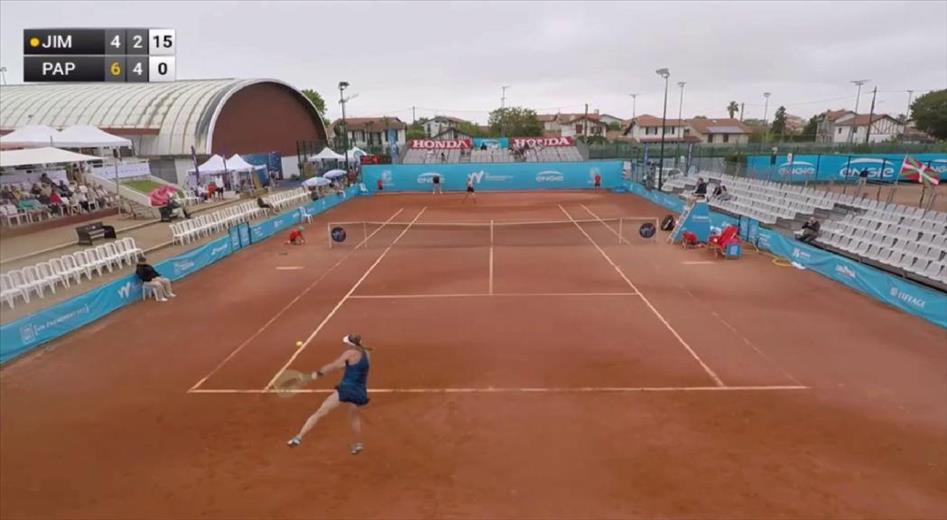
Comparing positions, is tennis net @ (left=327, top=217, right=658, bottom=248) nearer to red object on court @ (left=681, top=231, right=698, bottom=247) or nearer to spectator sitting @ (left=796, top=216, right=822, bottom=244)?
red object on court @ (left=681, top=231, right=698, bottom=247)

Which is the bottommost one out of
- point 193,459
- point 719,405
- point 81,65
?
point 193,459

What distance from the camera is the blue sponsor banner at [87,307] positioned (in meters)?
12.3

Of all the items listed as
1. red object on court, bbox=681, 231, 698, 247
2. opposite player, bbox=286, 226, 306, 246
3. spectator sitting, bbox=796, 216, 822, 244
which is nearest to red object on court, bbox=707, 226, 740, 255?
red object on court, bbox=681, 231, 698, 247

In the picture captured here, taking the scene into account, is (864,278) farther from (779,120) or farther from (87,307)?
(779,120)

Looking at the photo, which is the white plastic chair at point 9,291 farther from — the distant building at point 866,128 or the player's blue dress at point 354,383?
the distant building at point 866,128

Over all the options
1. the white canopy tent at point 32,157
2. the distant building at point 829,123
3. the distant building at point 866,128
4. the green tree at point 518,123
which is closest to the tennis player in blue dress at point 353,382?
the white canopy tent at point 32,157

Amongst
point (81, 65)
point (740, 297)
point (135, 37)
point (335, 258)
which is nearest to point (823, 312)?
point (740, 297)

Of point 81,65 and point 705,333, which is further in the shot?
point 81,65

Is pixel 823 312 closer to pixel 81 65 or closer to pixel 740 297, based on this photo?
pixel 740 297

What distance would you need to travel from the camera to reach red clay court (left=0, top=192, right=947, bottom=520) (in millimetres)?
7203

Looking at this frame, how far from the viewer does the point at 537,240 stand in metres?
25.0

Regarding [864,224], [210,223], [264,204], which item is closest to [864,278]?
[864,224]

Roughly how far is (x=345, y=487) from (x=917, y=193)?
51.3 m
